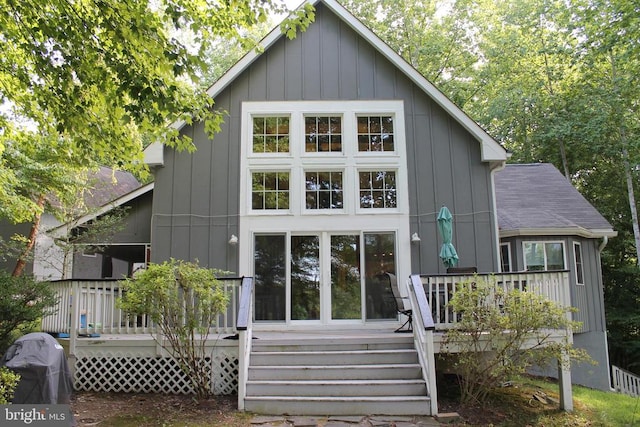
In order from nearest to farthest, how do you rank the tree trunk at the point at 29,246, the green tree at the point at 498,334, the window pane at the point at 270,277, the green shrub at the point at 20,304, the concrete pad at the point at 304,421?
the concrete pad at the point at 304,421, the green tree at the point at 498,334, the green shrub at the point at 20,304, the window pane at the point at 270,277, the tree trunk at the point at 29,246

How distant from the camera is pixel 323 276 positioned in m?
9.62

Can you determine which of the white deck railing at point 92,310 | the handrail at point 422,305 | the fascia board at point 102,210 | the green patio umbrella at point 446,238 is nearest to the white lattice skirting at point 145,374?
the white deck railing at point 92,310

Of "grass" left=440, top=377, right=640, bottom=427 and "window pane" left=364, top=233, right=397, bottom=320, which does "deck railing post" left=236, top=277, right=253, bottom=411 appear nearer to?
"grass" left=440, top=377, right=640, bottom=427

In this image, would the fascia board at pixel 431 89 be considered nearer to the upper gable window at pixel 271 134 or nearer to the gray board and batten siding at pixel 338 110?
the gray board and batten siding at pixel 338 110

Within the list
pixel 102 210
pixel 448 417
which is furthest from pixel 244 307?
pixel 102 210

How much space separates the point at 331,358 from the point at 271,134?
5106mm

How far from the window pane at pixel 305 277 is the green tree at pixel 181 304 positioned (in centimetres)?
314

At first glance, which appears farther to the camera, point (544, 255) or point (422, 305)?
point (544, 255)

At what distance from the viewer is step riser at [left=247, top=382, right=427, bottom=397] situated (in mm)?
6294

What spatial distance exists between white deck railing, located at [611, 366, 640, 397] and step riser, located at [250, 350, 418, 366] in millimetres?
9368

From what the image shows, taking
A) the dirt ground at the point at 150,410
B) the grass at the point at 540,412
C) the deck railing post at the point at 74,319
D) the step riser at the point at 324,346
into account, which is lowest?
the grass at the point at 540,412

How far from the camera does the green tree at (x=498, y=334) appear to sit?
614cm

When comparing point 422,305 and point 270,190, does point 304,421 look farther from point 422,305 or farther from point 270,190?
point 270,190

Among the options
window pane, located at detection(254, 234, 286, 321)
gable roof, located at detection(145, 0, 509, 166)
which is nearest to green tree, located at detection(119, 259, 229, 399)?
window pane, located at detection(254, 234, 286, 321)
